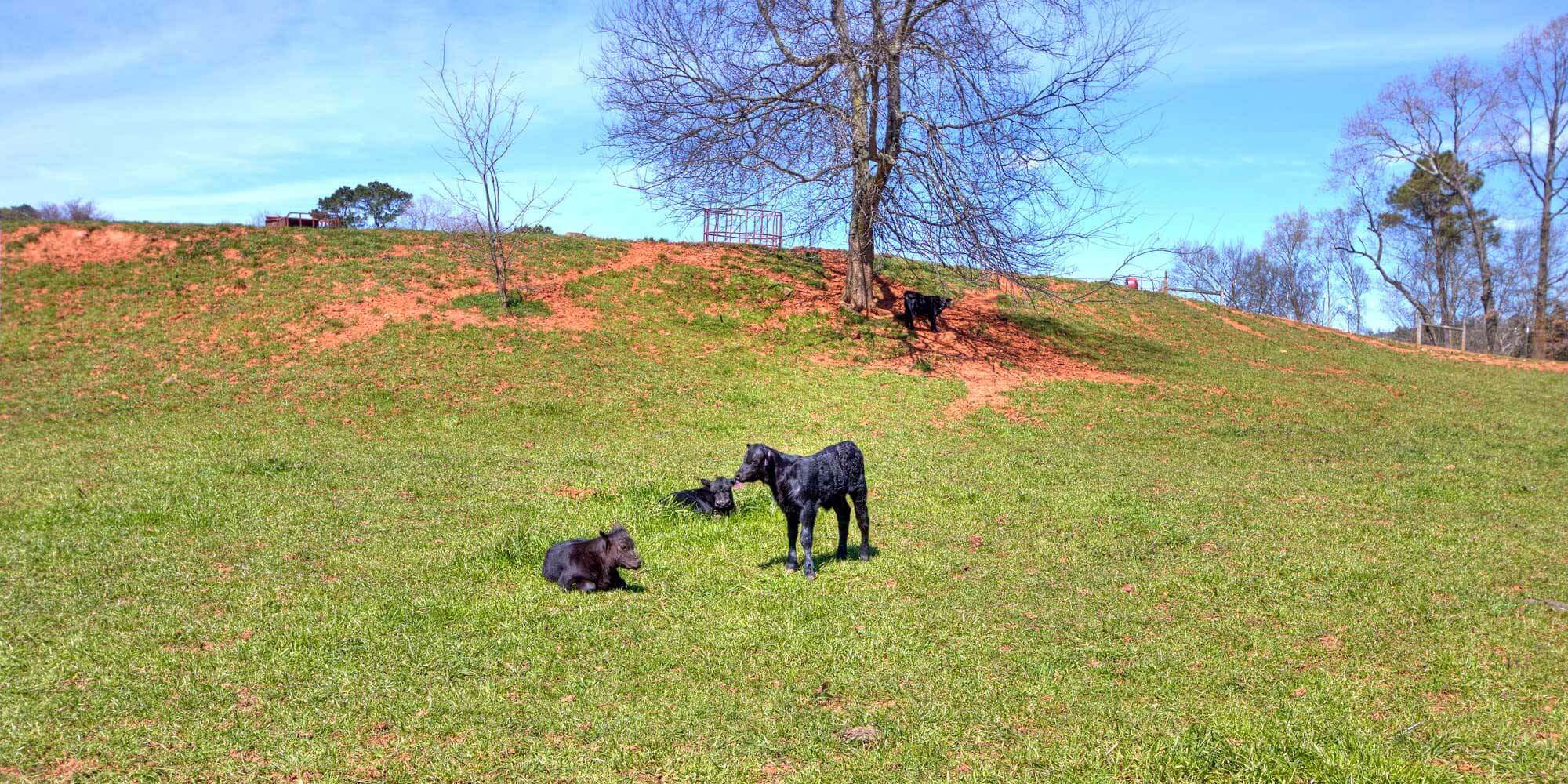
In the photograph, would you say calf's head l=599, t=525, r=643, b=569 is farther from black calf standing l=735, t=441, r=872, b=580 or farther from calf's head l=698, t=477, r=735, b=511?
calf's head l=698, t=477, r=735, b=511

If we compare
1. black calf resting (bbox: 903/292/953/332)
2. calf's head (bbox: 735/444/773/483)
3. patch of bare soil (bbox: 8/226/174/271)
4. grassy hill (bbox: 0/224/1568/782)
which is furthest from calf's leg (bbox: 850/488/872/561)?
patch of bare soil (bbox: 8/226/174/271)

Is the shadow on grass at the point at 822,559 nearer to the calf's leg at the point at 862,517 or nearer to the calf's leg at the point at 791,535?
the calf's leg at the point at 862,517

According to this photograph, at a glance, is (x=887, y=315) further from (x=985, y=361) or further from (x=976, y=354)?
(x=985, y=361)

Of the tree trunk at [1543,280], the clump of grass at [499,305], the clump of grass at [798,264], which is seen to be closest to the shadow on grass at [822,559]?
the clump of grass at [499,305]

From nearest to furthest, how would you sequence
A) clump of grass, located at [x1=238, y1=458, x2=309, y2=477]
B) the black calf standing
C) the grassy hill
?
1. the grassy hill
2. the black calf standing
3. clump of grass, located at [x1=238, y1=458, x2=309, y2=477]

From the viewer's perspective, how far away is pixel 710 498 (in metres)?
11.0

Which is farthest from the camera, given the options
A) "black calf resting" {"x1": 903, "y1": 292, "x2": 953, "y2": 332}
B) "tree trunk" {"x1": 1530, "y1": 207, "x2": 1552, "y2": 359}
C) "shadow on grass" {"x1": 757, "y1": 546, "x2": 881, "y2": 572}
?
"tree trunk" {"x1": 1530, "y1": 207, "x2": 1552, "y2": 359}

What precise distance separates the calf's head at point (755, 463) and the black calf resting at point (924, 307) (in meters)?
17.4

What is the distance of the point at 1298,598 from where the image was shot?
8.12 metres

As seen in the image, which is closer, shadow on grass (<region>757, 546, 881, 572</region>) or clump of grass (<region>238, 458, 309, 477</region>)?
shadow on grass (<region>757, 546, 881, 572</region>)

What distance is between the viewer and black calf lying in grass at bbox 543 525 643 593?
8.04 metres

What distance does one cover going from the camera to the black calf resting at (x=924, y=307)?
25.4 metres

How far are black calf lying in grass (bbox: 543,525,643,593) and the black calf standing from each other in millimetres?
1184

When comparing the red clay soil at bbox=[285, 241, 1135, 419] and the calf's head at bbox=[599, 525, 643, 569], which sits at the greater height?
the red clay soil at bbox=[285, 241, 1135, 419]
